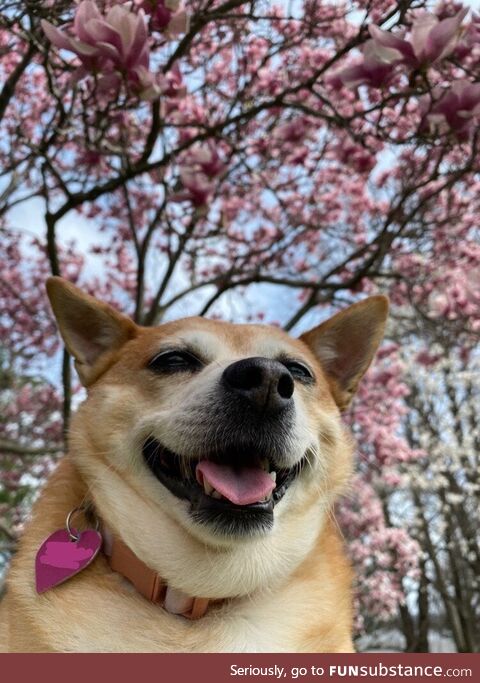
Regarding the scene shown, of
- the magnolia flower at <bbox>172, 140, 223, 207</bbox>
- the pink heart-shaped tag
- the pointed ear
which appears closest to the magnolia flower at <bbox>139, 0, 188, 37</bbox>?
the magnolia flower at <bbox>172, 140, 223, 207</bbox>

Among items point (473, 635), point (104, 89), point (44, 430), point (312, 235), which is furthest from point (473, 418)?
point (104, 89)

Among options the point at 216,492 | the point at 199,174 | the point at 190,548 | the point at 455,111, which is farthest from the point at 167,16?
the point at 190,548

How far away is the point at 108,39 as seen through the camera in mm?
2488

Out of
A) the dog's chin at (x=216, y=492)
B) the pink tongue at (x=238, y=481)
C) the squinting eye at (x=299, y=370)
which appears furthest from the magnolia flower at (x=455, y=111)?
the pink tongue at (x=238, y=481)

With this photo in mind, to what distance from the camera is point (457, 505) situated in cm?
1484

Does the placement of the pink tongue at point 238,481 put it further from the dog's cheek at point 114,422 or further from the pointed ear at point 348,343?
the pointed ear at point 348,343

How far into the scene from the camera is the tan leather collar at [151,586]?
1.86 m

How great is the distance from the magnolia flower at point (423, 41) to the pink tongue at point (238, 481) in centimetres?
211

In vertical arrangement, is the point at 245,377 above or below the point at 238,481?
above

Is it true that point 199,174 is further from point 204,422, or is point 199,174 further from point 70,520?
point 70,520

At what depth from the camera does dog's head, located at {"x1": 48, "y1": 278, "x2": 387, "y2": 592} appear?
186 centimetres

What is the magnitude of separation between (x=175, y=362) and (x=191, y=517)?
63cm
